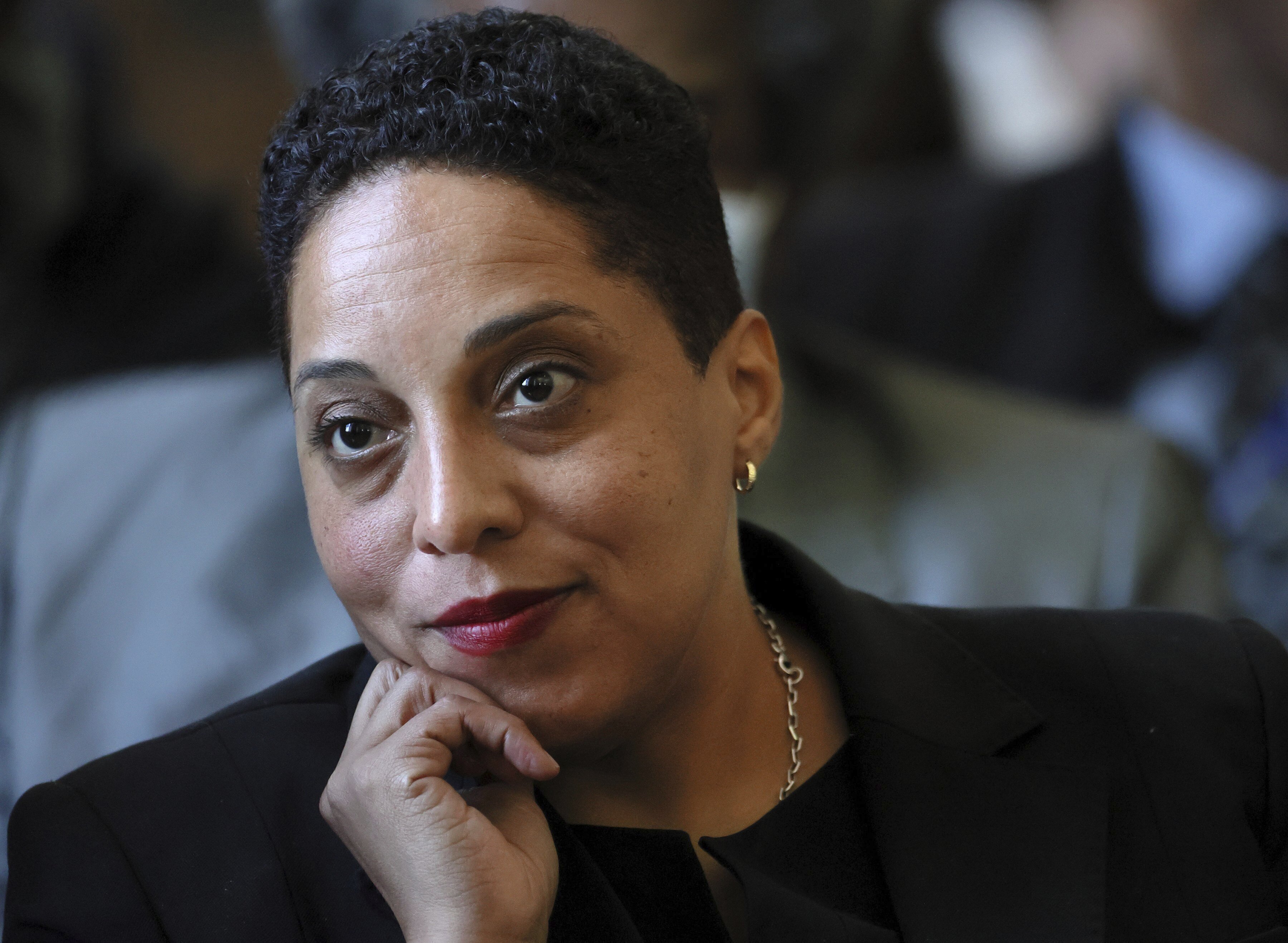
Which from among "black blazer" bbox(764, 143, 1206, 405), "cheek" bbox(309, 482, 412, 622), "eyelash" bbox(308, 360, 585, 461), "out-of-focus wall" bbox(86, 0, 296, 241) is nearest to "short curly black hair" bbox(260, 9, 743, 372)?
"eyelash" bbox(308, 360, 585, 461)

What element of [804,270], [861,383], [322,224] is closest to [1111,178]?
[804,270]

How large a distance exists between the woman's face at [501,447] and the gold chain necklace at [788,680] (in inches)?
10.1

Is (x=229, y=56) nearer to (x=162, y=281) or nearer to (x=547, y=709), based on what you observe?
(x=162, y=281)

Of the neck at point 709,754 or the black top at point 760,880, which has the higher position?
the neck at point 709,754

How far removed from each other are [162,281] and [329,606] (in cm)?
143

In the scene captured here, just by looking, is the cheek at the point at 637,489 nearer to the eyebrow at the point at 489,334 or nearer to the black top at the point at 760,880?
the eyebrow at the point at 489,334

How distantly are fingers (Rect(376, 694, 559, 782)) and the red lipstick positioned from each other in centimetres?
5

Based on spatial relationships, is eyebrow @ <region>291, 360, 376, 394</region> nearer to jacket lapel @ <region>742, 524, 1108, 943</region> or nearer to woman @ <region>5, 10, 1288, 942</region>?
woman @ <region>5, 10, 1288, 942</region>

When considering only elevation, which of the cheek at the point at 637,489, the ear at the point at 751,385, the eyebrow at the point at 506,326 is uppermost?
the eyebrow at the point at 506,326

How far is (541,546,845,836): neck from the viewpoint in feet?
5.06

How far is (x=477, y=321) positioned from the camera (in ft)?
4.38

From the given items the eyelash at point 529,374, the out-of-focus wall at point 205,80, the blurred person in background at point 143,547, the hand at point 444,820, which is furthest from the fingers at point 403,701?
the out-of-focus wall at point 205,80

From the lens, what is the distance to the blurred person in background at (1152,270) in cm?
342

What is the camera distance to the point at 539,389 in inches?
53.5
